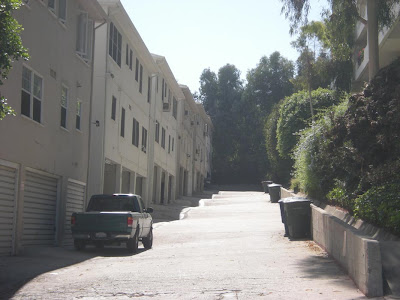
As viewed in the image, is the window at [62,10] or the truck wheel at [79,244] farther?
the window at [62,10]

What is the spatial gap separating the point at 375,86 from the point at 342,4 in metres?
3.57

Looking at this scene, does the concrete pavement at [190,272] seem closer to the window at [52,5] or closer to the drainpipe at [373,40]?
the drainpipe at [373,40]

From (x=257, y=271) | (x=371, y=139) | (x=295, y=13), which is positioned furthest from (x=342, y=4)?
(x=257, y=271)

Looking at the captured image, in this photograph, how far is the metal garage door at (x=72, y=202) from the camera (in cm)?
1941

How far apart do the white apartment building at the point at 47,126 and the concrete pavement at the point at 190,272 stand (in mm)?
1331

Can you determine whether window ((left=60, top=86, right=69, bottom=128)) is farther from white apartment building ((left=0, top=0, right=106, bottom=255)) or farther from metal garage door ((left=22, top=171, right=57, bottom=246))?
metal garage door ((left=22, top=171, right=57, bottom=246))

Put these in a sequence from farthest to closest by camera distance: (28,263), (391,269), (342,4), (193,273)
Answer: (342,4), (28,263), (193,273), (391,269)

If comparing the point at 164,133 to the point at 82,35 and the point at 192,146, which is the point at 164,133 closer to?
the point at 192,146

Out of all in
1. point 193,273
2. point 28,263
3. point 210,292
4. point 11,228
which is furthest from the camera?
point 11,228

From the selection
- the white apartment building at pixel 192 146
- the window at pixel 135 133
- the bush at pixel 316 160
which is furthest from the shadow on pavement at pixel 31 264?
the white apartment building at pixel 192 146

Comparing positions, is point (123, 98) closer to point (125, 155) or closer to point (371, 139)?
point (125, 155)

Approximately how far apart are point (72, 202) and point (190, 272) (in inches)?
374

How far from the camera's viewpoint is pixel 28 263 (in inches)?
531

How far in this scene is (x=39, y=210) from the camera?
17.4m
